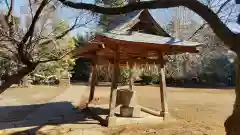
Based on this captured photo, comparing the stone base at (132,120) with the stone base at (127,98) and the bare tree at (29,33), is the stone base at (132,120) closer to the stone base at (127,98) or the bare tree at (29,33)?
the stone base at (127,98)

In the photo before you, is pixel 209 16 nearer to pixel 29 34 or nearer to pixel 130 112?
pixel 29 34

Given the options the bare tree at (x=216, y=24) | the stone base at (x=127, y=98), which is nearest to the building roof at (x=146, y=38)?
the stone base at (x=127, y=98)

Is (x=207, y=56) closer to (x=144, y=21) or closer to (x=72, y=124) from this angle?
(x=144, y=21)

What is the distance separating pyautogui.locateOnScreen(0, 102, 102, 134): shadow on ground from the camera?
7.81m

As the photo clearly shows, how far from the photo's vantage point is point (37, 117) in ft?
29.2

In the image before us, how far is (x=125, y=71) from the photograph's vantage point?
75.7 ft

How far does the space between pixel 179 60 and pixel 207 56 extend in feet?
9.22

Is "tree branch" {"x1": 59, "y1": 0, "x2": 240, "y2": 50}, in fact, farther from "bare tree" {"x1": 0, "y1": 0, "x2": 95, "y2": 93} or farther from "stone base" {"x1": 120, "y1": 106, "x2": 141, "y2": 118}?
"stone base" {"x1": 120, "y1": 106, "x2": 141, "y2": 118}

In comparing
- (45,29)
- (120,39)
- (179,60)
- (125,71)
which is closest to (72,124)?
(120,39)

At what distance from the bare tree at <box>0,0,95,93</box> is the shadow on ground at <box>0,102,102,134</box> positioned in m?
3.60

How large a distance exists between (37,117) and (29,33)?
5736mm

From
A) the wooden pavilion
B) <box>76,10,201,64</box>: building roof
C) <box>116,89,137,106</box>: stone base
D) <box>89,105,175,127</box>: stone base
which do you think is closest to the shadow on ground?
<box>89,105,175,127</box>: stone base

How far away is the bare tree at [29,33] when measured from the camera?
3727 millimetres

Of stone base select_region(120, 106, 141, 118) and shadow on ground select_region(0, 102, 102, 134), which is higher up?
stone base select_region(120, 106, 141, 118)
